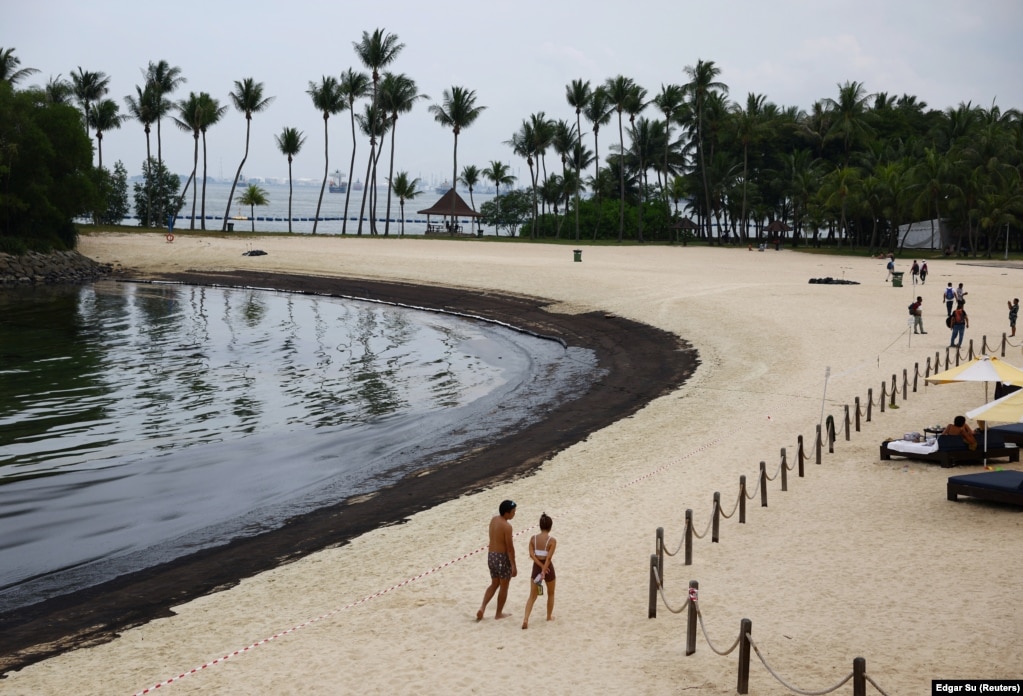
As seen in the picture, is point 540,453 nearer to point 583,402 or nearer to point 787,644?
point 583,402

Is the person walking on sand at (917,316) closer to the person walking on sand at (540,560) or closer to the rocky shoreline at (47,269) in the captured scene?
the person walking on sand at (540,560)

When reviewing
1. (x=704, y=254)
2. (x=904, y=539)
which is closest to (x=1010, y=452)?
(x=904, y=539)

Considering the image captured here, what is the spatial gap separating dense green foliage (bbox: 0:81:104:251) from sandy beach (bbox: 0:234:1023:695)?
53.3 meters

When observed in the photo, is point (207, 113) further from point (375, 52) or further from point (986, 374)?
point (986, 374)

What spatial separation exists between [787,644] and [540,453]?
11.8m

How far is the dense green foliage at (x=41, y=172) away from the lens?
63.3 metres

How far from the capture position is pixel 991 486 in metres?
15.2

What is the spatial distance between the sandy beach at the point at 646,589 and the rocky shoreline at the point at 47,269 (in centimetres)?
5020

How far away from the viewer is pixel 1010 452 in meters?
18.5

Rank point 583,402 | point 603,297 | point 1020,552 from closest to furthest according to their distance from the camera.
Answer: point 1020,552 → point 583,402 → point 603,297

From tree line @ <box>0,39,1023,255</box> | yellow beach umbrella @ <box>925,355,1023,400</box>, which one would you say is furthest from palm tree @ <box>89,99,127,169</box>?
yellow beach umbrella @ <box>925,355,1023,400</box>

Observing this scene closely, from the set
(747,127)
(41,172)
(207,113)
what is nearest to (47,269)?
(41,172)

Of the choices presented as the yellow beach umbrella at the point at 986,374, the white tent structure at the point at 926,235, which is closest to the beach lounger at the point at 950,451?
the yellow beach umbrella at the point at 986,374

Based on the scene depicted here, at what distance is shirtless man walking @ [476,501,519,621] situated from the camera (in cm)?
1162
